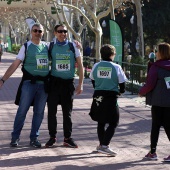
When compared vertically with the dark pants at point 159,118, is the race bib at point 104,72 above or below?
above

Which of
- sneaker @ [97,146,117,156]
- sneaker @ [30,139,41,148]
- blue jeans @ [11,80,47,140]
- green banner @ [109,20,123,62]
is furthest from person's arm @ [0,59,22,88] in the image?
green banner @ [109,20,123,62]

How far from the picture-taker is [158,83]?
8.34 m

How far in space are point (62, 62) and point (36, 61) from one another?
39cm

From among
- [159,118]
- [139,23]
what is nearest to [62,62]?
[159,118]

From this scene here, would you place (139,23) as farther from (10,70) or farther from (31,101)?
(10,70)

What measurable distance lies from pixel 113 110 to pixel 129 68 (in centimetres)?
1218

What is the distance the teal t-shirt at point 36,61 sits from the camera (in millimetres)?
8969

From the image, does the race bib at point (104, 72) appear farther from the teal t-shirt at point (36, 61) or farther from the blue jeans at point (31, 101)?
the blue jeans at point (31, 101)

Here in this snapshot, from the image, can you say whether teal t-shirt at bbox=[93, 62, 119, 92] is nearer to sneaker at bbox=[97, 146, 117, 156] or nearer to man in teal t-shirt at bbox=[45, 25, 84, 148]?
man in teal t-shirt at bbox=[45, 25, 84, 148]

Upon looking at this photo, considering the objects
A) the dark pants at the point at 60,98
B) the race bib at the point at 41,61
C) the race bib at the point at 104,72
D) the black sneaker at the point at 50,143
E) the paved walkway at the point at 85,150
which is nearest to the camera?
the paved walkway at the point at 85,150

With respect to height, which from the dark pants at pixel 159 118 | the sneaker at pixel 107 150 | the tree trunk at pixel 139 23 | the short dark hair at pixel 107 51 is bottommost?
the sneaker at pixel 107 150

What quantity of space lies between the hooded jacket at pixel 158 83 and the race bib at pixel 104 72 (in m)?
0.58

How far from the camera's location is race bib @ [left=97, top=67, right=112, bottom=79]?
28.2 ft

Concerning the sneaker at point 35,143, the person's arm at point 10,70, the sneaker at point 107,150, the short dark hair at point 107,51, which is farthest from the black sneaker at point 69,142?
the short dark hair at point 107,51
